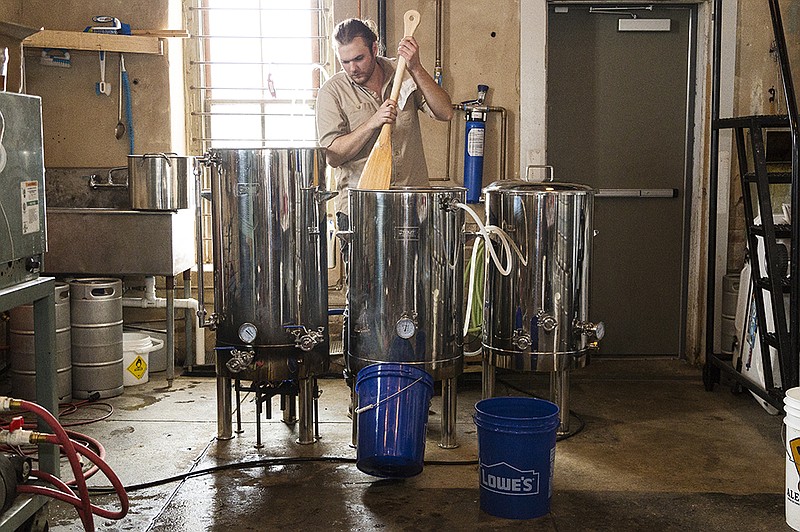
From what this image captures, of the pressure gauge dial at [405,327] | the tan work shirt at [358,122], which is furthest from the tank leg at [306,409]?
the tan work shirt at [358,122]

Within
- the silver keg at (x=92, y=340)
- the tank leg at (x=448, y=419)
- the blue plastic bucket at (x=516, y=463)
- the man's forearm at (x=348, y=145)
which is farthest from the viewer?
the silver keg at (x=92, y=340)

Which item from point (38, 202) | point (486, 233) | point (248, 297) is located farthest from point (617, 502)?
point (38, 202)

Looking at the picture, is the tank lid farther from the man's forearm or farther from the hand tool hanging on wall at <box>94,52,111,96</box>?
the hand tool hanging on wall at <box>94,52,111,96</box>

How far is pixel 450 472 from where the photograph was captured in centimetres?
359

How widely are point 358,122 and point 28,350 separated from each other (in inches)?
76.7

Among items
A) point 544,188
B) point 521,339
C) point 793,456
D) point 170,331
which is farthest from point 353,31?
point 793,456

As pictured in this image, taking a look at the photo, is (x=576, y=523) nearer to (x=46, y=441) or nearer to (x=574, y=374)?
(x=46, y=441)

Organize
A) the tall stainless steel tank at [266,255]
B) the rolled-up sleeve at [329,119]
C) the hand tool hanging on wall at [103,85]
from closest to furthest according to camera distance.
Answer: the tall stainless steel tank at [266,255] → the rolled-up sleeve at [329,119] → the hand tool hanging on wall at [103,85]

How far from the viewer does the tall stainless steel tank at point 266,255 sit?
3.68m

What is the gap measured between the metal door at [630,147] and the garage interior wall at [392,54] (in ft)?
0.63

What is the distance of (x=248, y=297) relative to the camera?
12.2 ft

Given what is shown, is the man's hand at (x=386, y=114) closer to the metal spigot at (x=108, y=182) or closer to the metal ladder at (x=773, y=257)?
the metal ladder at (x=773, y=257)

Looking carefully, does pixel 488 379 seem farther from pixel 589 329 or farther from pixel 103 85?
pixel 103 85

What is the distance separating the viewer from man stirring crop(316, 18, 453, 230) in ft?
13.9
